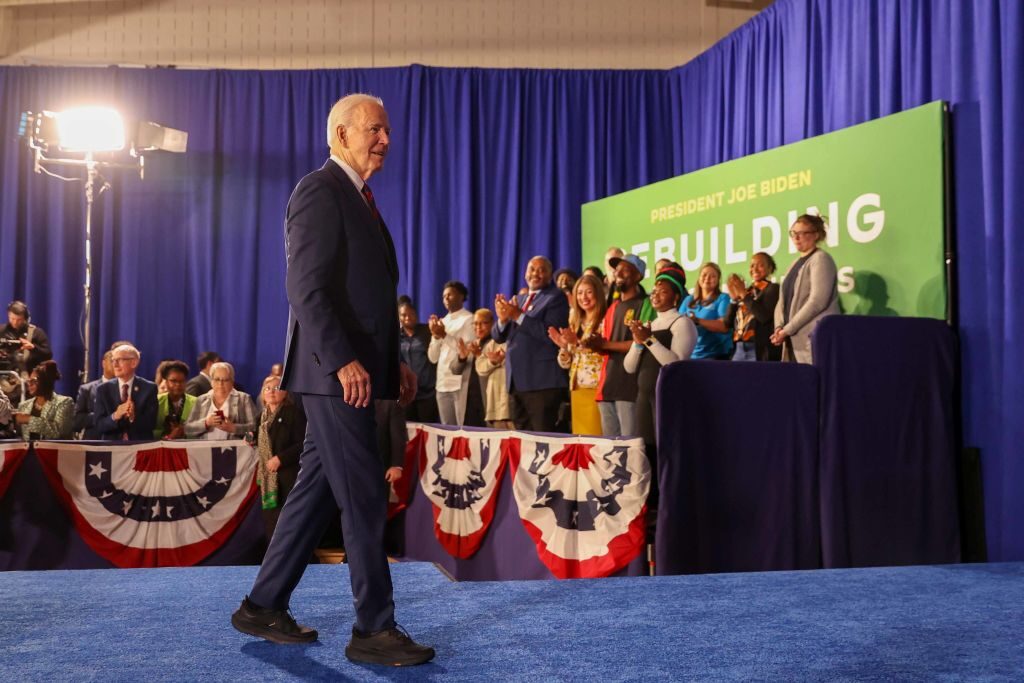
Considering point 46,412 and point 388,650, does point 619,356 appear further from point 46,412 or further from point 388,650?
point 46,412

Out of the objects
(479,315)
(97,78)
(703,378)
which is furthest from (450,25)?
(703,378)

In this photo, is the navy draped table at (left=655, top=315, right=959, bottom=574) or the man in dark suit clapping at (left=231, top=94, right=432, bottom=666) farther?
the navy draped table at (left=655, top=315, right=959, bottom=574)

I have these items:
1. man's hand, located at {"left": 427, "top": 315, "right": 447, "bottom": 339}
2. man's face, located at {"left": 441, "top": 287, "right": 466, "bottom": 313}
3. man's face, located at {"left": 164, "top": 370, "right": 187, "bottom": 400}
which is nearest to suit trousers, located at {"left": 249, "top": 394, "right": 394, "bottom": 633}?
man's hand, located at {"left": 427, "top": 315, "right": 447, "bottom": 339}

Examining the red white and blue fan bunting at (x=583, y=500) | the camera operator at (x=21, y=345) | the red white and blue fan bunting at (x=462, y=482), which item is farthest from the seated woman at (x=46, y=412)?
the red white and blue fan bunting at (x=583, y=500)

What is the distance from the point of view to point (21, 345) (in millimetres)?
8242

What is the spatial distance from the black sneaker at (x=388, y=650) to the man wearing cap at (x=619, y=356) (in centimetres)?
280

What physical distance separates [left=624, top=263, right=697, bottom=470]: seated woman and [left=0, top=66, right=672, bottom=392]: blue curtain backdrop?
5241mm

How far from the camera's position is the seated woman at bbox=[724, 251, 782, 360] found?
18.9ft

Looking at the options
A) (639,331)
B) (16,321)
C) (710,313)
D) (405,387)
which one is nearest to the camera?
(405,387)

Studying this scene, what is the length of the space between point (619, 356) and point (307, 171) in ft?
19.7

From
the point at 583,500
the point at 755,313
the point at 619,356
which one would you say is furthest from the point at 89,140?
the point at 583,500

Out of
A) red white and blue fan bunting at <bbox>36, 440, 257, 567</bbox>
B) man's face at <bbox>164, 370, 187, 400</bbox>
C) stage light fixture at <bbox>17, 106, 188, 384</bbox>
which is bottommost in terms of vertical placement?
red white and blue fan bunting at <bbox>36, 440, 257, 567</bbox>

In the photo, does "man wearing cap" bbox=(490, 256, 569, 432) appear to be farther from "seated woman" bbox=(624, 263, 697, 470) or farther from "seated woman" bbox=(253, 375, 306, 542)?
"seated woman" bbox=(253, 375, 306, 542)

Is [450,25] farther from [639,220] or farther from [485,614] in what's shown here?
[485,614]
